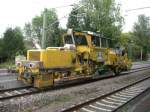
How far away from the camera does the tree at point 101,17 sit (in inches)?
2391

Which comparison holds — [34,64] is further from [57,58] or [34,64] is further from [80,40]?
[80,40]

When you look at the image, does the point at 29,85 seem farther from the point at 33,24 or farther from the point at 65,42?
the point at 33,24

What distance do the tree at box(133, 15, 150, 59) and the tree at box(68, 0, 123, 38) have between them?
48739 millimetres

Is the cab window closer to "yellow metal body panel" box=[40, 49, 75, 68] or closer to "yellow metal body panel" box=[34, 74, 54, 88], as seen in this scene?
"yellow metal body panel" box=[40, 49, 75, 68]

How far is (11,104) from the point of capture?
1386 cm

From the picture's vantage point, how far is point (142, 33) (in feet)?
418

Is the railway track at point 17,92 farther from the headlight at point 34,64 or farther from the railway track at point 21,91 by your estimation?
the headlight at point 34,64

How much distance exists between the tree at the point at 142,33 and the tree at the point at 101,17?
1919 inches

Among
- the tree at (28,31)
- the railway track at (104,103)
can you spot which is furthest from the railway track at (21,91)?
the tree at (28,31)

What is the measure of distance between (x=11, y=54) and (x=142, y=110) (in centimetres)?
4484

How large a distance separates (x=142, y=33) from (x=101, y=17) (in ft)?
223

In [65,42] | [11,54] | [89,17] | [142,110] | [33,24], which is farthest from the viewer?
[33,24]

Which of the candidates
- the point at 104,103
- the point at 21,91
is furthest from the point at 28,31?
the point at 104,103

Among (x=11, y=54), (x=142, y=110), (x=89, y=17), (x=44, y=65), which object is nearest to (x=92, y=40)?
(x=44, y=65)
